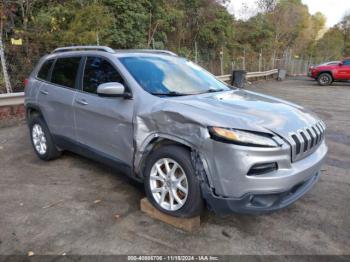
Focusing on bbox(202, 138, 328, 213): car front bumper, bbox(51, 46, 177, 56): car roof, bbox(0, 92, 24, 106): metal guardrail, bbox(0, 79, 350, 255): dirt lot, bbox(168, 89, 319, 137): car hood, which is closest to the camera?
bbox(202, 138, 328, 213): car front bumper

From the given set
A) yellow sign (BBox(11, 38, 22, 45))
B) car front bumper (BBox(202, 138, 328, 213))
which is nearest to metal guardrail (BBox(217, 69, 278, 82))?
yellow sign (BBox(11, 38, 22, 45))

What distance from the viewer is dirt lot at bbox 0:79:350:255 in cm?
295

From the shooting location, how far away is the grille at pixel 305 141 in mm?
2910

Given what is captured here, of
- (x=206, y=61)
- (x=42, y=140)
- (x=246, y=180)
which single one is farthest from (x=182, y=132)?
(x=206, y=61)

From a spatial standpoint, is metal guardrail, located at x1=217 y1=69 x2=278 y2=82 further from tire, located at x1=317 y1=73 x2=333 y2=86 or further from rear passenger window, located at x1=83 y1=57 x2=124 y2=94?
rear passenger window, located at x1=83 y1=57 x2=124 y2=94

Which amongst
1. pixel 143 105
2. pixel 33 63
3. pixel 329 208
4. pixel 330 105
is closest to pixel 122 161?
pixel 143 105

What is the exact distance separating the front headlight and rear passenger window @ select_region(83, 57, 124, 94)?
5.02ft

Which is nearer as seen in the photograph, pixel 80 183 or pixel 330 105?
pixel 80 183

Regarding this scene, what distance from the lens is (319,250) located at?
116 inches

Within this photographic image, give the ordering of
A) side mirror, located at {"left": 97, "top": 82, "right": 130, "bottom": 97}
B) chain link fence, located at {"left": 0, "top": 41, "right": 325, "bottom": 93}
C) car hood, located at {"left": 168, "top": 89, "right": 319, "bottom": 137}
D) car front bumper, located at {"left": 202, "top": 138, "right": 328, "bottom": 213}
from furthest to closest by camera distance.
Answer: chain link fence, located at {"left": 0, "top": 41, "right": 325, "bottom": 93}, side mirror, located at {"left": 97, "top": 82, "right": 130, "bottom": 97}, car hood, located at {"left": 168, "top": 89, "right": 319, "bottom": 137}, car front bumper, located at {"left": 202, "top": 138, "right": 328, "bottom": 213}

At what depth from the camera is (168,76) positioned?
12.7ft

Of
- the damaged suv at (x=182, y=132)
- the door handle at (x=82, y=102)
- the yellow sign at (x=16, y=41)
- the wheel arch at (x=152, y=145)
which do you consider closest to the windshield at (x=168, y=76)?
the damaged suv at (x=182, y=132)

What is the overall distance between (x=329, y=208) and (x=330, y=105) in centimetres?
892

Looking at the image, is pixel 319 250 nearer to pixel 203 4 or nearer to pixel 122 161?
pixel 122 161
